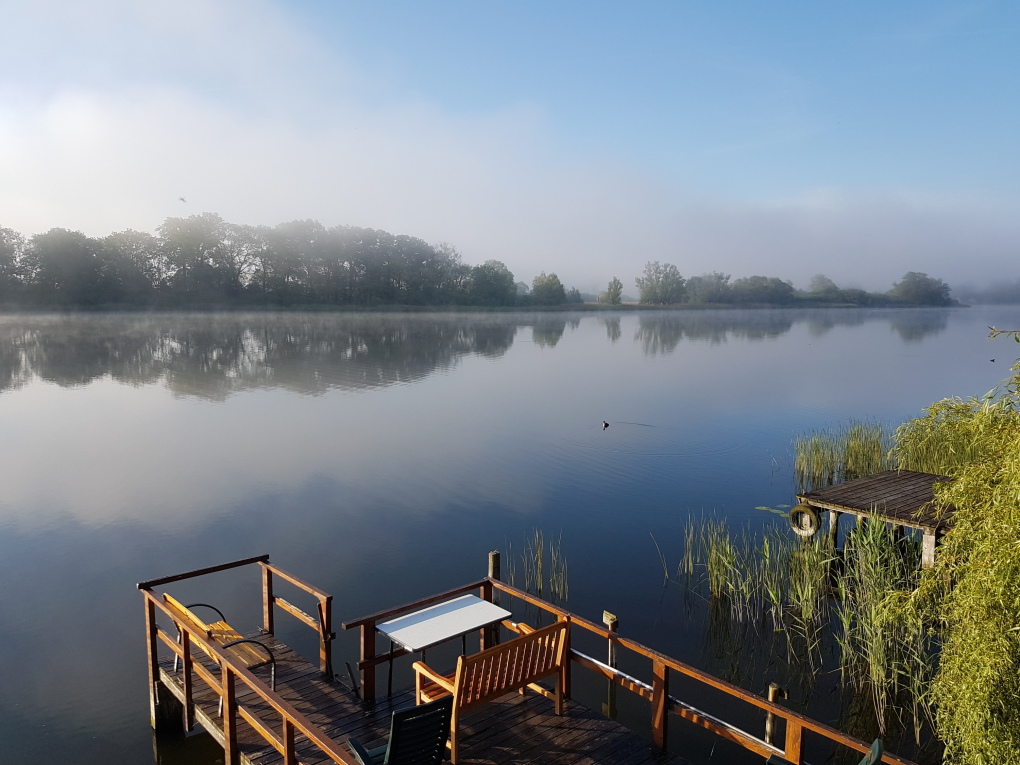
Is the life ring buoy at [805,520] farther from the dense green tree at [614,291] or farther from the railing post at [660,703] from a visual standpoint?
the dense green tree at [614,291]

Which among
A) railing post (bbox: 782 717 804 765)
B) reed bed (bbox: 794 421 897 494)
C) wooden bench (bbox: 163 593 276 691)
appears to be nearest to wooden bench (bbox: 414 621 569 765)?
wooden bench (bbox: 163 593 276 691)

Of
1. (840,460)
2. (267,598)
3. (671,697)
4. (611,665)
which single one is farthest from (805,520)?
(267,598)

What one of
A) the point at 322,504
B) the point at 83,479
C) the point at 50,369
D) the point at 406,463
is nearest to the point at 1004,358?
the point at 406,463

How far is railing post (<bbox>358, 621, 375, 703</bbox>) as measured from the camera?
7.18 metres

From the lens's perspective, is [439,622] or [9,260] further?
[9,260]

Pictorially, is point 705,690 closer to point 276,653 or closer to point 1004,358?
point 276,653

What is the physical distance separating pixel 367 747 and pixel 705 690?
4361 mm

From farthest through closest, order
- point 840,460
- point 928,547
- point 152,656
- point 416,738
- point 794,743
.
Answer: point 840,460 < point 928,547 < point 152,656 < point 794,743 < point 416,738

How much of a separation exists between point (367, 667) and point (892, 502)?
9.31 m

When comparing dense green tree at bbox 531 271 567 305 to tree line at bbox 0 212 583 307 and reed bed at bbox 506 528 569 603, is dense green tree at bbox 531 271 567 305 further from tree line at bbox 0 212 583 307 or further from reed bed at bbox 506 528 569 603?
reed bed at bbox 506 528 569 603

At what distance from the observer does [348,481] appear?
1914 cm

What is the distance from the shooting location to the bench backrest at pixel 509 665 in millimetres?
5758

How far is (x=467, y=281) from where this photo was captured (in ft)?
429

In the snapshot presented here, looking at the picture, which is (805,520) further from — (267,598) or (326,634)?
(267,598)
